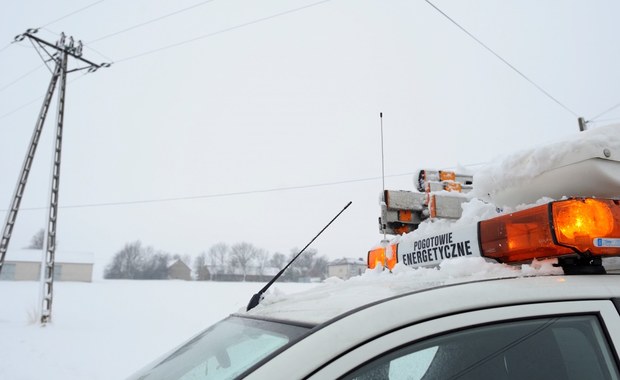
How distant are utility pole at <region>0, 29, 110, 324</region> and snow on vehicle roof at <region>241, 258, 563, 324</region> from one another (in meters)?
15.3

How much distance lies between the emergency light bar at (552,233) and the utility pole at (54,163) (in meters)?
15.8

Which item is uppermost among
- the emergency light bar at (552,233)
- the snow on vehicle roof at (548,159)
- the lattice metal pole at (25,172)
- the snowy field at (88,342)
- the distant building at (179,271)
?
the lattice metal pole at (25,172)

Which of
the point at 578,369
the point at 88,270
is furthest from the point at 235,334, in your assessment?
the point at 88,270

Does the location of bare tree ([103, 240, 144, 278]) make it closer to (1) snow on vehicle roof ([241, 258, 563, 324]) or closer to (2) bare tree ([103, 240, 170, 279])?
(2) bare tree ([103, 240, 170, 279])

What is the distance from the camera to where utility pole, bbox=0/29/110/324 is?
1427 centimetres

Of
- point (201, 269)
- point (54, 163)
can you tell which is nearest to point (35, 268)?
point (201, 269)

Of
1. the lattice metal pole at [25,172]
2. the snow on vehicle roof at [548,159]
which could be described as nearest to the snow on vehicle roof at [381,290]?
the snow on vehicle roof at [548,159]

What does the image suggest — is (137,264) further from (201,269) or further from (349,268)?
(349,268)

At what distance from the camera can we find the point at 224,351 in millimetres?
1530

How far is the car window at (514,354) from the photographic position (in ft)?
3.29

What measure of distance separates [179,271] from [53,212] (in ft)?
296

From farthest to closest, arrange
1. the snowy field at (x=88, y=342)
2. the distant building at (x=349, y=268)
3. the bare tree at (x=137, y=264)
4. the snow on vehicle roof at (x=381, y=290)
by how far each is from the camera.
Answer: the bare tree at (x=137, y=264) < the snowy field at (x=88, y=342) < the distant building at (x=349, y=268) < the snow on vehicle roof at (x=381, y=290)

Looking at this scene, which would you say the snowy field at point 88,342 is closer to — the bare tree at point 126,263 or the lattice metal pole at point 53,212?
the lattice metal pole at point 53,212

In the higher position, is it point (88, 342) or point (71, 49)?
point (71, 49)
